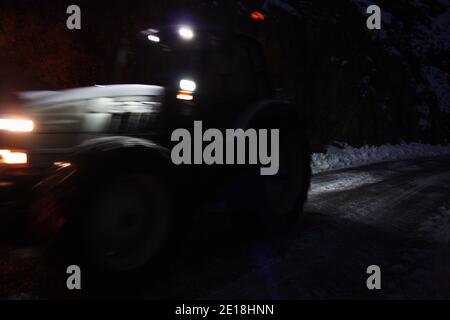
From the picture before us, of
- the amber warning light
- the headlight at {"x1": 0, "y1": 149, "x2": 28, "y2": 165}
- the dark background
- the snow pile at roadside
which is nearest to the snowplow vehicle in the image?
the headlight at {"x1": 0, "y1": 149, "x2": 28, "y2": 165}

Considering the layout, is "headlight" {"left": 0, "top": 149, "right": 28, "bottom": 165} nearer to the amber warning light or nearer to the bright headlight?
the bright headlight

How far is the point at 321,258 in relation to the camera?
12.1 feet

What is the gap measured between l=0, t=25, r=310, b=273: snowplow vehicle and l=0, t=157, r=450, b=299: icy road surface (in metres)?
0.36

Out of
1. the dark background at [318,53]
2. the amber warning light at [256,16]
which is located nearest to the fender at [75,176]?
the dark background at [318,53]

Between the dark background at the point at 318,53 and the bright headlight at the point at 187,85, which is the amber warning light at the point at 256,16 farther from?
the bright headlight at the point at 187,85

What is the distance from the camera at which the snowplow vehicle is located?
259cm

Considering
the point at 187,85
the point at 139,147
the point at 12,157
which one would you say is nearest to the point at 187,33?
the point at 187,85

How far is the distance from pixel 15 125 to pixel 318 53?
51.7 feet

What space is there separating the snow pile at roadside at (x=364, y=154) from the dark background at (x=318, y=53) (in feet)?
2.13

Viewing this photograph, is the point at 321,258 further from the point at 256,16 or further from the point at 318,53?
the point at 318,53
